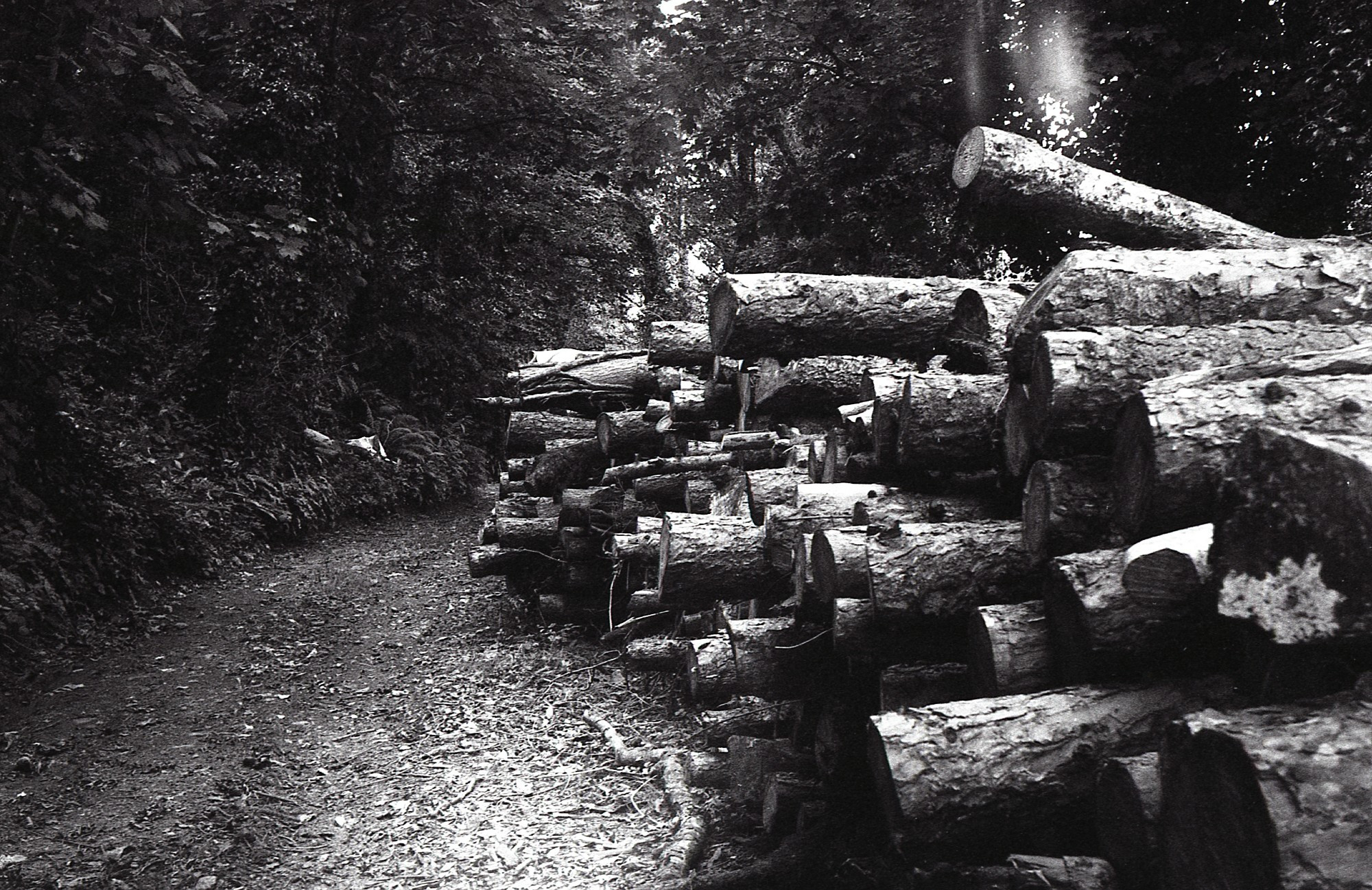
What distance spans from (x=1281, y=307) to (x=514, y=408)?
759 centimetres

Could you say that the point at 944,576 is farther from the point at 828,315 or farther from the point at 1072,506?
the point at 828,315

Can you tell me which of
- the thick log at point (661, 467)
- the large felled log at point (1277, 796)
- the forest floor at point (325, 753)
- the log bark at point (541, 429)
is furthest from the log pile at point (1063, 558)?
the log bark at point (541, 429)

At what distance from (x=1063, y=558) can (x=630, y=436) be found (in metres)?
5.59

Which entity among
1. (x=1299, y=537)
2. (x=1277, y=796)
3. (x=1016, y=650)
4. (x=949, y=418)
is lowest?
(x=1016, y=650)

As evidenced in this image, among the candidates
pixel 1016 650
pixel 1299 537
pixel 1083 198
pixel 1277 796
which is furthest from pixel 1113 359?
pixel 1083 198

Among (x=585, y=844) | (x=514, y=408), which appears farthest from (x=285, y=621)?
(x=585, y=844)

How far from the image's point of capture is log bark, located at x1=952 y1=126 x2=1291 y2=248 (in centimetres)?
450

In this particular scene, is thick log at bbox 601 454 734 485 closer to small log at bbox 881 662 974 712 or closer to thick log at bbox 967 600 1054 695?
small log at bbox 881 662 974 712

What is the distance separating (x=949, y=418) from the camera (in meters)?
3.61

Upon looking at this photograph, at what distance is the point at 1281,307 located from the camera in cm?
330

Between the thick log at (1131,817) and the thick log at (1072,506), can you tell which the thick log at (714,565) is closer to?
the thick log at (1072,506)

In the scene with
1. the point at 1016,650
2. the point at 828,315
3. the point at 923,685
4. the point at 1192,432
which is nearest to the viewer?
the point at 1192,432

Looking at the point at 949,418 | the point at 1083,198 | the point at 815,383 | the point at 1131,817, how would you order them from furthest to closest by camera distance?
the point at 815,383
the point at 1083,198
the point at 949,418
the point at 1131,817

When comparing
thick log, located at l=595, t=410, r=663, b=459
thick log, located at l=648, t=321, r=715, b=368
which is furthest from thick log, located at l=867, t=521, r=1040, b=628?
thick log, located at l=595, t=410, r=663, b=459
